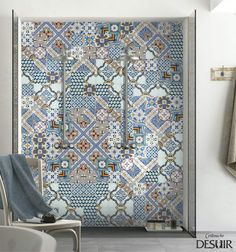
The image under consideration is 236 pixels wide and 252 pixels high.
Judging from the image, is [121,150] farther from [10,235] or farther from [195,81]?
[10,235]

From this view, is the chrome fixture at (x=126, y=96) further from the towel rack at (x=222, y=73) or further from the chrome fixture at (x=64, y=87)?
the towel rack at (x=222, y=73)

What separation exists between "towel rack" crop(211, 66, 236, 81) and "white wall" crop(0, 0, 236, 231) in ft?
0.14

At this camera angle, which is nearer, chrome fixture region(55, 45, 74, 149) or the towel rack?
the towel rack

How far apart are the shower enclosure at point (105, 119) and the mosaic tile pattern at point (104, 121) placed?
10mm

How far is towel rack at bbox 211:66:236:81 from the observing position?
5168 mm

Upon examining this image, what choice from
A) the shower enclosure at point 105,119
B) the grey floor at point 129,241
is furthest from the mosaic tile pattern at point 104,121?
the grey floor at point 129,241

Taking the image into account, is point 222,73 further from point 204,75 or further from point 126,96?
point 126,96

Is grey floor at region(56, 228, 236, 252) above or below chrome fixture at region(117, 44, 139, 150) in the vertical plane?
below

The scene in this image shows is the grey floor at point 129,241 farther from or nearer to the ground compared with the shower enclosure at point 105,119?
nearer to the ground

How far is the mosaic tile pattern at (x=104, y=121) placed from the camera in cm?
546

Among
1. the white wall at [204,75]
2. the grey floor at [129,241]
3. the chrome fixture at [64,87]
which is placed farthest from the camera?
the chrome fixture at [64,87]

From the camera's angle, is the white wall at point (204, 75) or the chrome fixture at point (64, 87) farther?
the chrome fixture at point (64, 87)

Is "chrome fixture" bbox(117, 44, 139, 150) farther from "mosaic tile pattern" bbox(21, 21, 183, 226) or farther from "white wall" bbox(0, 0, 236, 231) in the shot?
"white wall" bbox(0, 0, 236, 231)

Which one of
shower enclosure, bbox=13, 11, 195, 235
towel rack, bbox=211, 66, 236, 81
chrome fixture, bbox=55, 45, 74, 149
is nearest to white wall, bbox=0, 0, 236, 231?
towel rack, bbox=211, 66, 236, 81
